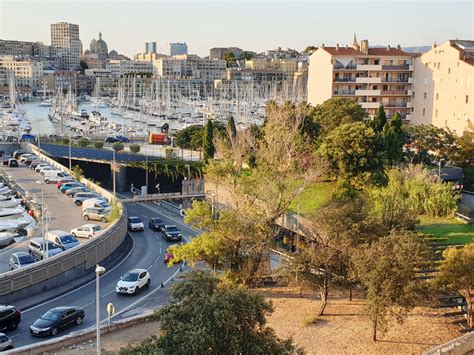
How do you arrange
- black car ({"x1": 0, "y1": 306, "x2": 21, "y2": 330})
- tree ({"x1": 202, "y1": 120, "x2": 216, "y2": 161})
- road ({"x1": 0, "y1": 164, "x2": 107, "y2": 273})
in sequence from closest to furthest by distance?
1. black car ({"x1": 0, "y1": 306, "x2": 21, "y2": 330})
2. road ({"x1": 0, "y1": 164, "x2": 107, "y2": 273})
3. tree ({"x1": 202, "y1": 120, "x2": 216, "y2": 161})

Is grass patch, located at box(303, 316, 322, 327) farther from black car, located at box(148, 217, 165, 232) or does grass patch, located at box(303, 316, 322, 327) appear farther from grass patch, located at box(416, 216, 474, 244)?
black car, located at box(148, 217, 165, 232)

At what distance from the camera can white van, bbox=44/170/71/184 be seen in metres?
46.8

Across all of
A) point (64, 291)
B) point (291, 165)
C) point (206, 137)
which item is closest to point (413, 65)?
point (206, 137)

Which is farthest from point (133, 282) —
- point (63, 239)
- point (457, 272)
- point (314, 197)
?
point (314, 197)

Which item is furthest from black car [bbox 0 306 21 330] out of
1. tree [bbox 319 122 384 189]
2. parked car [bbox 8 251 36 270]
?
tree [bbox 319 122 384 189]

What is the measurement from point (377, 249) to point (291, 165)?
1245 cm

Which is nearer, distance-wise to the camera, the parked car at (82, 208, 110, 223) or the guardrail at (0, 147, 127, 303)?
the guardrail at (0, 147, 127, 303)

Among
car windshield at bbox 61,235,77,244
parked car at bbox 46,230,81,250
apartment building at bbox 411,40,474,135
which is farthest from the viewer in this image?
apartment building at bbox 411,40,474,135

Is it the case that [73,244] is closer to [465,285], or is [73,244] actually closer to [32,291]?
[32,291]

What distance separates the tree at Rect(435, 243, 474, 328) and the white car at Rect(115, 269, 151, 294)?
11.7 m

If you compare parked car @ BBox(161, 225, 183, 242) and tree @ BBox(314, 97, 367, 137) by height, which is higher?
tree @ BBox(314, 97, 367, 137)

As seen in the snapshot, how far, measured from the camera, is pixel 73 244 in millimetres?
29578

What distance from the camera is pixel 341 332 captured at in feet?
67.1

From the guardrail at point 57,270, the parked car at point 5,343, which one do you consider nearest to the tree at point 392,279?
the parked car at point 5,343
